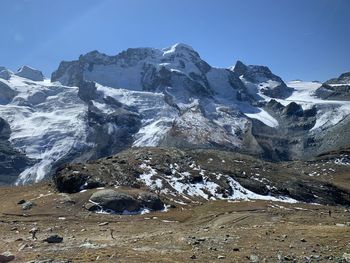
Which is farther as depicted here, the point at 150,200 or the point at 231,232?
the point at 150,200

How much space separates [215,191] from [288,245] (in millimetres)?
62630

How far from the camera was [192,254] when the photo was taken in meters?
33.2

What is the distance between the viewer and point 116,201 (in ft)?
244

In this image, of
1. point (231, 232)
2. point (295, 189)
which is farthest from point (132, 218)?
point (295, 189)

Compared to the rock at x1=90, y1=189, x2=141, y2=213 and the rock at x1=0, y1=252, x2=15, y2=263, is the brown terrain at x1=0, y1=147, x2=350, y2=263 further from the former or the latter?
the rock at x1=90, y1=189, x2=141, y2=213

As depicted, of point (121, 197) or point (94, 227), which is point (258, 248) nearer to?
point (94, 227)

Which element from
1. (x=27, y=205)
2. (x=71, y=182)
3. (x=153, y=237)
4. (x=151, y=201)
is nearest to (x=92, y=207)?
(x=27, y=205)

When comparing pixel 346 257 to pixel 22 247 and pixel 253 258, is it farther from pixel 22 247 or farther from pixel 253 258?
pixel 22 247

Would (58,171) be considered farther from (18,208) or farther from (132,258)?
(132,258)

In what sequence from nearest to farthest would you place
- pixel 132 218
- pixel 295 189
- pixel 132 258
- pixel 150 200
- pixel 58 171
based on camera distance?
pixel 132 258 < pixel 132 218 < pixel 150 200 < pixel 58 171 < pixel 295 189

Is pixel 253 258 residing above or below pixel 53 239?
above

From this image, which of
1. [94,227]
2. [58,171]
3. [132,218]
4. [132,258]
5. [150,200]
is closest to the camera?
[132,258]

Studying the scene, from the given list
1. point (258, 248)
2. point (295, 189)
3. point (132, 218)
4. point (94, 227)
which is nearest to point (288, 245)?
point (258, 248)

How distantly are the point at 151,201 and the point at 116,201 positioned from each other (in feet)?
21.8
